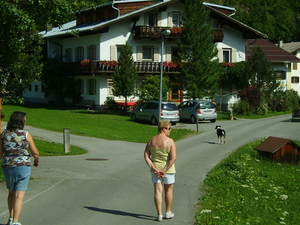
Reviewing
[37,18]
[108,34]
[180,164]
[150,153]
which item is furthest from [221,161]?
[108,34]

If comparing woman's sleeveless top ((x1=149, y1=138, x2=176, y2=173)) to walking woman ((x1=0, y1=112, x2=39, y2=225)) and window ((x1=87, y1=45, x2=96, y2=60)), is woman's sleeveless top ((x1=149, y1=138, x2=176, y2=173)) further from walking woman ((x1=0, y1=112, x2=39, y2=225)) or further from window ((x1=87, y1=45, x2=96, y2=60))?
window ((x1=87, y1=45, x2=96, y2=60))

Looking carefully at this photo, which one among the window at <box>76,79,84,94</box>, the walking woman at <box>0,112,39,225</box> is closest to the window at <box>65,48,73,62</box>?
the window at <box>76,79,84,94</box>

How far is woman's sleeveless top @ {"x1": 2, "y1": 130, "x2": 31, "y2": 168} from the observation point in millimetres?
8102

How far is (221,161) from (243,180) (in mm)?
3948

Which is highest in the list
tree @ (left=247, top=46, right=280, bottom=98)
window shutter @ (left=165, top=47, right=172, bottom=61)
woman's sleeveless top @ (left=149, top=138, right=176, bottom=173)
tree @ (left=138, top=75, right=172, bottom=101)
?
window shutter @ (left=165, top=47, right=172, bottom=61)

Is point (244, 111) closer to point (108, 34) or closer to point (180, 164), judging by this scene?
point (108, 34)

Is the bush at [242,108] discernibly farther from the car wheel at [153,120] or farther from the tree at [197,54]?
the car wheel at [153,120]

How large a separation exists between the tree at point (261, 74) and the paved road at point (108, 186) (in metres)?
22.1

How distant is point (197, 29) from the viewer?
41.2 m

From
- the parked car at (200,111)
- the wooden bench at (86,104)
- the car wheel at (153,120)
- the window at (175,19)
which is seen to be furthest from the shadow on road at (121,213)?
the window at (175,19)

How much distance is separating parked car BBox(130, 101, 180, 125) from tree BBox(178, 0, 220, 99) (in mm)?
6479

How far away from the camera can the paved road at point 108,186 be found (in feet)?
30.3

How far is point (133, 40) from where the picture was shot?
148ft

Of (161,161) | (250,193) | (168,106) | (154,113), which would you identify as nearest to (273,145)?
(250,193)
